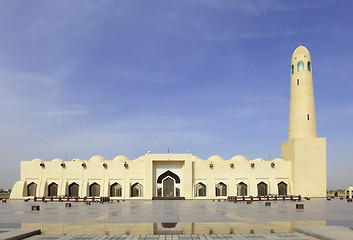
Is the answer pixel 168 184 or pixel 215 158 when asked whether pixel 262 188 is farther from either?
pixel 168 184

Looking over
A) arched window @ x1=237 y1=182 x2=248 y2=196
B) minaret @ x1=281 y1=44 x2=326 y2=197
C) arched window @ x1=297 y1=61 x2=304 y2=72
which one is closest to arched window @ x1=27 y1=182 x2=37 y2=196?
arched window @ x1=237 y1=182 x2=248 y2=196

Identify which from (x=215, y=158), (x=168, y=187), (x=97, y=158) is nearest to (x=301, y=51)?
(x=215, y=158)

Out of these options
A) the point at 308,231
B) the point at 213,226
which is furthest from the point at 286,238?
the point at 213,226

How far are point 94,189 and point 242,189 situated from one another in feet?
62.1

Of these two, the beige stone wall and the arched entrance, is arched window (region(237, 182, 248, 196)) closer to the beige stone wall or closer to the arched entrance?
the beige stone wall

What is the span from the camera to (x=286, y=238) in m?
8.70

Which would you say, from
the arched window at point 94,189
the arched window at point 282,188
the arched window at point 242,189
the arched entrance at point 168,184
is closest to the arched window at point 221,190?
the arched window at point 242,189

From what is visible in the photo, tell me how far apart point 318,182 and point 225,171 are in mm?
11368

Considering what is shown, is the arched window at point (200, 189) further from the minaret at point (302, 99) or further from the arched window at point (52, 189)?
the arched window at point (52, 189)

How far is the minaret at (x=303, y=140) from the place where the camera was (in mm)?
42000

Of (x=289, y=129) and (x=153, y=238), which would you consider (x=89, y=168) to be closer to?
(x=289, y=129)

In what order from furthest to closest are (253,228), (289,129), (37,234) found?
(289,129) → (253,228) → (37,234)

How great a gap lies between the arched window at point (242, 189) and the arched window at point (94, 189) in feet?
58.5

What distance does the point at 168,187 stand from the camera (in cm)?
4300
